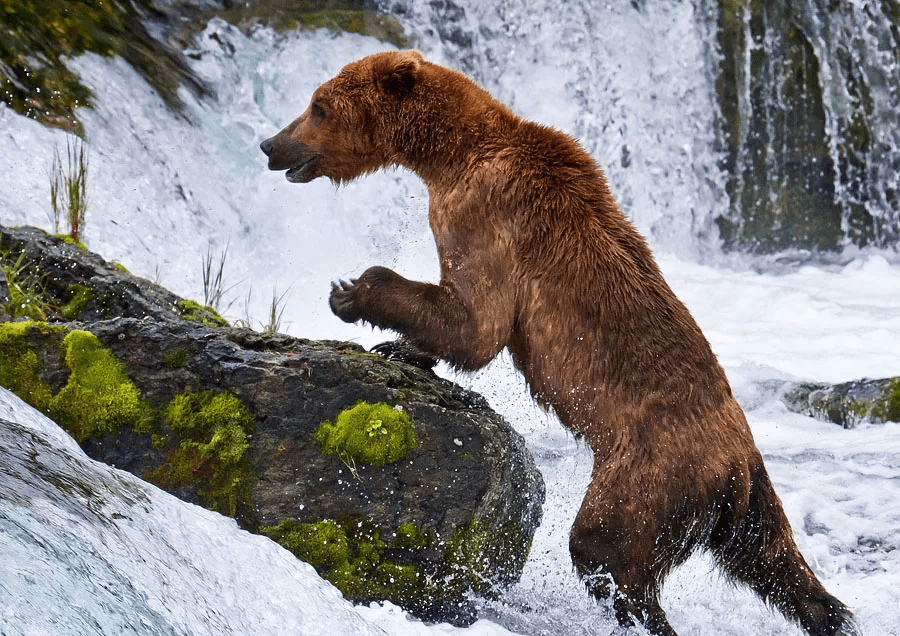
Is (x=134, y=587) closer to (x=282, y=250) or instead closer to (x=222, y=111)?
(x=282, y=250)

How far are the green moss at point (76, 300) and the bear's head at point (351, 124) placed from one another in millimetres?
1277

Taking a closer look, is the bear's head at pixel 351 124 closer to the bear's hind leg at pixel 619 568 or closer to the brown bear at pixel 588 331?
the brown bear at pixel 588 331

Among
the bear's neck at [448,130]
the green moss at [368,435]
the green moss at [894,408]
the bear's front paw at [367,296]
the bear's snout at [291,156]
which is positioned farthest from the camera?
the green moss at [894,408]

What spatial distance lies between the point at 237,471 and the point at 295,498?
279 mm

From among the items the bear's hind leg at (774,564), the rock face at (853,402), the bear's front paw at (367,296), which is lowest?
the bear's hind leg at (774,564)

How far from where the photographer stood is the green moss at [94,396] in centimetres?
405

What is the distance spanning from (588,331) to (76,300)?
2888mm

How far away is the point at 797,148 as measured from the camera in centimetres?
1361

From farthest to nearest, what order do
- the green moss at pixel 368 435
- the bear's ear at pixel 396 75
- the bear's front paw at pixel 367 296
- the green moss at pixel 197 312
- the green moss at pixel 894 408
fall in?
the green moss at pixel 894 408 < the green moss at pixel 197 312 < the bear's ear at pixel 396 75 < the bear's front paw at pixel 367 296 < the green moss at pixel 368 435

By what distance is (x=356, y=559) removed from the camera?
4.03 meters

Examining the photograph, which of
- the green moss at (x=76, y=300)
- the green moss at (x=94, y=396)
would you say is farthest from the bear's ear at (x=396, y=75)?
the green moss at (x=76, y=300)

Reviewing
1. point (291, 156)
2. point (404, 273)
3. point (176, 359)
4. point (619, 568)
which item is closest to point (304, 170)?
A: point (291, 156)

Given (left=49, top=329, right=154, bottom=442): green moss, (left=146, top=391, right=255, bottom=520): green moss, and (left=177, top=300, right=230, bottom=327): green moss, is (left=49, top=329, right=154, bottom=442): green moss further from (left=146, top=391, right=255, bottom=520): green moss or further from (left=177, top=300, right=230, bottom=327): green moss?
(left=177, top=300, right=230, bottom=327): green moss

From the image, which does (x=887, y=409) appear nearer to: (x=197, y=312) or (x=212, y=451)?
(x=197, y=312)
